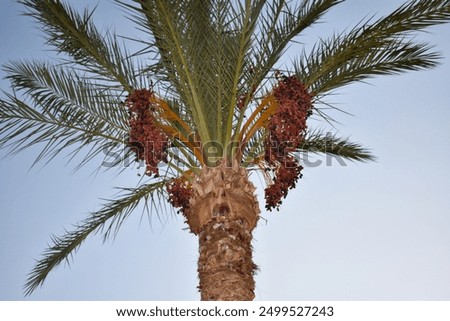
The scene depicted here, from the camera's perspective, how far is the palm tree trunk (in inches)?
286

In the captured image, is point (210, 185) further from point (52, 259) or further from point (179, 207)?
point (52, 259)

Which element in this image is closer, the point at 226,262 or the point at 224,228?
the point at 226,262

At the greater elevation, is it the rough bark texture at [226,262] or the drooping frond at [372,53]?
the drooping frond at [372,53]

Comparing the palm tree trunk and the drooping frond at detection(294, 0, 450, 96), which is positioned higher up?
the drooping frond at detection(294, 0, 450, 96)

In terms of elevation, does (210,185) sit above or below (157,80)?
below

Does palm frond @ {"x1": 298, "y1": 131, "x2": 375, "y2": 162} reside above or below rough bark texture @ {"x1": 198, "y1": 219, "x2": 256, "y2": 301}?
above

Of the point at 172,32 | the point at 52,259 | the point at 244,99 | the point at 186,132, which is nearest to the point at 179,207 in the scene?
→ the point at 186,132

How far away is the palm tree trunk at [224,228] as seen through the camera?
7258 mm

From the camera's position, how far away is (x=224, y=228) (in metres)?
7.62

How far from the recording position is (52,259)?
35.0 ft

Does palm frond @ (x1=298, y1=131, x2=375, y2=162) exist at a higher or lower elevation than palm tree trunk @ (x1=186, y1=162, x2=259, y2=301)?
higher

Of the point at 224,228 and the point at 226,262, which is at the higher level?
the point at 224,228

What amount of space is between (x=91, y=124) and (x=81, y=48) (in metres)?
1.11

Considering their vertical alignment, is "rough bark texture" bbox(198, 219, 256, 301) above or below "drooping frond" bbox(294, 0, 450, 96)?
below
